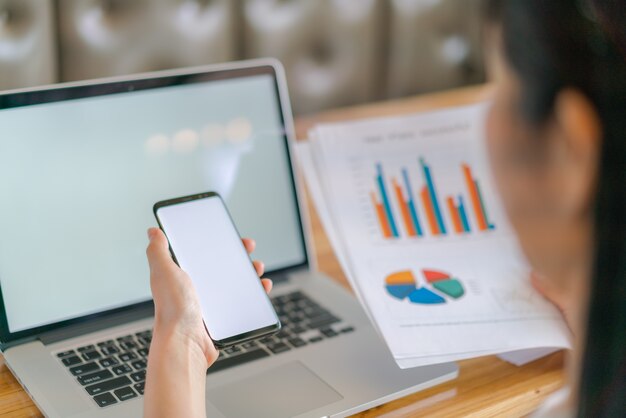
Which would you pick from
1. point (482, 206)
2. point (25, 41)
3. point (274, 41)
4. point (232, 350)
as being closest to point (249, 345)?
point (232, 350)

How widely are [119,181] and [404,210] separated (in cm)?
30

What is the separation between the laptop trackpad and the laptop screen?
0.14 m

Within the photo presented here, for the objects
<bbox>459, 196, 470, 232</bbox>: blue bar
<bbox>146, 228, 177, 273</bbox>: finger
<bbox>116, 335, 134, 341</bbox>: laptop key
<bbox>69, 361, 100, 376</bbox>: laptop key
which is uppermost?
<bbox>146, 228, 177, 273</bbox>: finger

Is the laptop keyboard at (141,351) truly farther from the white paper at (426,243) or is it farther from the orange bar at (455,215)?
the orange bar at (455,215)

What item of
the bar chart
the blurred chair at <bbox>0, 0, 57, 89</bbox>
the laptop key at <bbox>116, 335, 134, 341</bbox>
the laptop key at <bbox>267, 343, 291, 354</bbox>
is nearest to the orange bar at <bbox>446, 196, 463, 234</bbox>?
the bar chart

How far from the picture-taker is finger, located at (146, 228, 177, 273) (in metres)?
0.54

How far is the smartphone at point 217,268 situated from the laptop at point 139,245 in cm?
5

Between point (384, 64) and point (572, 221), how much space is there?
930 millimetres

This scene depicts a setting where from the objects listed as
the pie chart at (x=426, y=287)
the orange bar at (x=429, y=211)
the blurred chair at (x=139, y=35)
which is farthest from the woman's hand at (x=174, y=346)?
the blurred chair at (x=139, y=35)

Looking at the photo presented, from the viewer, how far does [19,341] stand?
605 mm

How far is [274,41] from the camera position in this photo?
108 centimetres

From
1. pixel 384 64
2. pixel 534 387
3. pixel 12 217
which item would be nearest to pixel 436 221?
pixel 534 387

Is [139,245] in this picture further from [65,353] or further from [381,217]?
[381,217]

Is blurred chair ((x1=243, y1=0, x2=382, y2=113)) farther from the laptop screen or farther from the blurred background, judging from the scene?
the laptop screen
